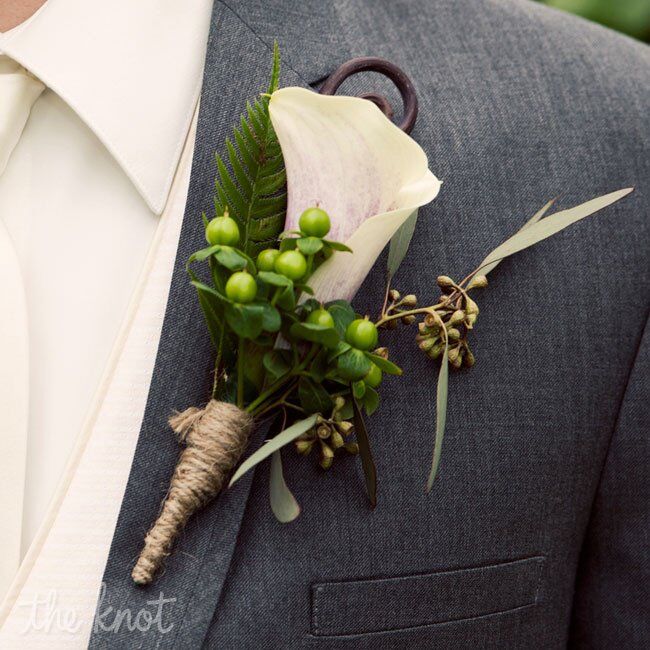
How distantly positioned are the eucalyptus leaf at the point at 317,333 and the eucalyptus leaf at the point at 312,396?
47 millimetres

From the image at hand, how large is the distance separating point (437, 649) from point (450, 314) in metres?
0.34

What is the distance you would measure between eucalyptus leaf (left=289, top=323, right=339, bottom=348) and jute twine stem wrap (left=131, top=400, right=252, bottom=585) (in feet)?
0.32

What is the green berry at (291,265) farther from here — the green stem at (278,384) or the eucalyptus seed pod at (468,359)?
the eucalyptus seed pod at (468,359)

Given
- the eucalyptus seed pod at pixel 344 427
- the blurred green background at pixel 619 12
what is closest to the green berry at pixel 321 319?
the eucalyptus seed pod at pixel 344 427

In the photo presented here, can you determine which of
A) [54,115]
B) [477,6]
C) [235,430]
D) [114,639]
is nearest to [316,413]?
[235,430]

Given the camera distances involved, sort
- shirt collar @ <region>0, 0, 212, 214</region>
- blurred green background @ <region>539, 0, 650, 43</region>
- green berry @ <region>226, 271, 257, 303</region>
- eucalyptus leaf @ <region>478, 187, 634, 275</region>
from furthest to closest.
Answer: blurred green background @ <region>539, 0, 650, 43</region> < shirt collar @ <region>0, 0, 212, 214</region> < eucalyptus leaf @ <region>478, 187, 634, 275</region> < green berry @ <region>226, 271, 257, 303</region>

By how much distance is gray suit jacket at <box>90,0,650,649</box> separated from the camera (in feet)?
2.29

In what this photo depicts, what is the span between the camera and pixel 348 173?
594 millimetres

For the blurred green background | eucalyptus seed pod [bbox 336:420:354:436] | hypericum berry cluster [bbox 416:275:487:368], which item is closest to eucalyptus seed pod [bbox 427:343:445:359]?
hypericum berry cluster [bbox 416:275:487:368]

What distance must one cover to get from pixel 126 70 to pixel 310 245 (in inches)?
13.0

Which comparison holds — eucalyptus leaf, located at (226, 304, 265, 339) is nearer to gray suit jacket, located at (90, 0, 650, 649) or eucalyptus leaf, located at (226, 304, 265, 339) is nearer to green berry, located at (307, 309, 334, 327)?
green berry, located at (307, 309, 334, 327)

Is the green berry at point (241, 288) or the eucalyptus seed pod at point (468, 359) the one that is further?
the eucalyptus seed pod at point (468, 359)

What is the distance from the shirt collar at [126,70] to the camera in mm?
740

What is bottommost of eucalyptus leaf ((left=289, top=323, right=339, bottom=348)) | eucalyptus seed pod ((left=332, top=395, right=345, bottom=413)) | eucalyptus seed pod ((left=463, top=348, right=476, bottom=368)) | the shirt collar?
eucalyptus seed pod ((left=463, top=348, right=476, bottom=368))
